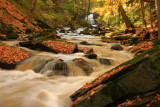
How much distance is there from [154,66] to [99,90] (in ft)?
5.06

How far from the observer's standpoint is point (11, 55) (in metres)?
9.83

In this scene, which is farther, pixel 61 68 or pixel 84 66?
pixel 84 66

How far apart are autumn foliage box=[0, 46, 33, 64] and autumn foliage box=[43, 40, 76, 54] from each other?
219cm

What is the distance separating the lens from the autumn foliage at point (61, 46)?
12.3 meters

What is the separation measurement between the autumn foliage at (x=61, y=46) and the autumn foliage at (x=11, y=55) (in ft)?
7.19

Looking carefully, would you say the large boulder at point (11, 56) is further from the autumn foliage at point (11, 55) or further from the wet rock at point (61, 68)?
the wet rock at point (61, 68)

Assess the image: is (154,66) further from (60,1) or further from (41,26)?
(60,1)

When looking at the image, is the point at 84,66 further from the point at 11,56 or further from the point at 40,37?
the point at 40,37

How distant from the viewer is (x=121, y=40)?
17.9 m

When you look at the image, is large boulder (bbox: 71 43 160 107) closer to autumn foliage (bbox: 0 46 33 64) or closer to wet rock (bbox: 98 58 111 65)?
wet rock (bbox: 98 58 111 65)

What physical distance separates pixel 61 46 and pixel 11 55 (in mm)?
4128

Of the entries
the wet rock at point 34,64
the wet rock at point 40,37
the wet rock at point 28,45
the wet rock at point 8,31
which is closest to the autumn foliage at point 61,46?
the wet rock at point 40,37

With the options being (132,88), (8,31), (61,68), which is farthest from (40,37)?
(132,88)

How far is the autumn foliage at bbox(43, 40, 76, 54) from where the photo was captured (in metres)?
12.3
